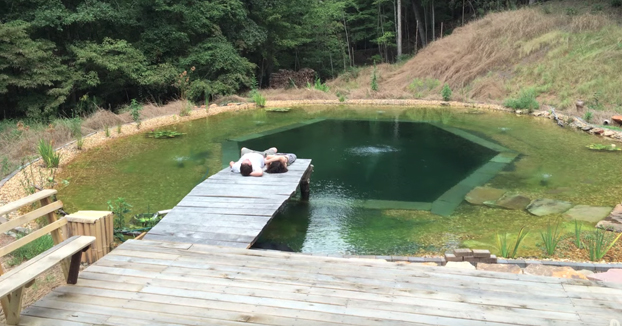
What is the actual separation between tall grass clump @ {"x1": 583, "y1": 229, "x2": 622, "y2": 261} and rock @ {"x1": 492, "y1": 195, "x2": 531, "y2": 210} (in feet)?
3.17

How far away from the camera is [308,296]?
2.40m

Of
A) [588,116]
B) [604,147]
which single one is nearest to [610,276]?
[604,147]

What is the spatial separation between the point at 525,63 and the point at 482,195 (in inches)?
387

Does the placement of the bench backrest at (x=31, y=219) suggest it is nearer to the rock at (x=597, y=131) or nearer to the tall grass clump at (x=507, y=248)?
the tall grass clump at (x=507, y=248)

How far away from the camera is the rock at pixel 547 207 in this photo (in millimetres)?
4773

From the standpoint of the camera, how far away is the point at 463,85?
13.6m

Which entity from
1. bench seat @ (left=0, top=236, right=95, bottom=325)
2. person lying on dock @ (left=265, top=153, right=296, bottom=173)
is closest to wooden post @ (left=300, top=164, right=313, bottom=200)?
person lying on dock @ (left=265, top=153, right=296, bottom=173)

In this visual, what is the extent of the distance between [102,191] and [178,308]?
3.84 m

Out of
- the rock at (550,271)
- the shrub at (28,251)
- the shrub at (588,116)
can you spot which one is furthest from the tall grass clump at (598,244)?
the shrub at (588,116)

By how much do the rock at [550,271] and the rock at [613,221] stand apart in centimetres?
139

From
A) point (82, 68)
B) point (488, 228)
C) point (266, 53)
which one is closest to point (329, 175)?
point (488, 228)

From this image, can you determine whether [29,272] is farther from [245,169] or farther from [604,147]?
[604,147]

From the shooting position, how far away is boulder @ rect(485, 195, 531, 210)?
500 cm

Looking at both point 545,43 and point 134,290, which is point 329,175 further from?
point 545,43
